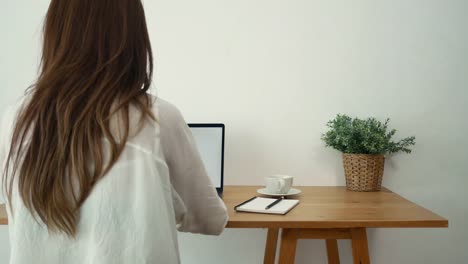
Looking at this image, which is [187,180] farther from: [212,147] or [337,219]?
[212,147]

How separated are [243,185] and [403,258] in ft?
2.42

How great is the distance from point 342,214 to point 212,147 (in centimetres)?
56

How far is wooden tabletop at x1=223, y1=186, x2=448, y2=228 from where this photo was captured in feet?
3.63

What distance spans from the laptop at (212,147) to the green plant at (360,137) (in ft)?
1.35

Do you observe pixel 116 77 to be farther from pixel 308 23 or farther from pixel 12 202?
pixel 308 23

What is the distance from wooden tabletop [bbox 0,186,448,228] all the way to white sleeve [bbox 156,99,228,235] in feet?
0.70

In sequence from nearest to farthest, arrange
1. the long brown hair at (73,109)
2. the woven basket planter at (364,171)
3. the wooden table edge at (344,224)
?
the long brown hair at (73,109) < the wooden table edge at (344,224) < the woven basket planter at (364,171)

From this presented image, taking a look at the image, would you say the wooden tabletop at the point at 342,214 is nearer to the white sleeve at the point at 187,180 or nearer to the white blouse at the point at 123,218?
the white sleeve at the point at 187,180

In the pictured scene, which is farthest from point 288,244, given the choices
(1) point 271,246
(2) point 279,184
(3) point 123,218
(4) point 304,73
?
(4) point 304,73

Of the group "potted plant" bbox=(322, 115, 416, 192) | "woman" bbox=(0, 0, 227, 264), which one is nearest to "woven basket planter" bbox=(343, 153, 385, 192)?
"potted plant" bbox=(322, 115, 416, 192)

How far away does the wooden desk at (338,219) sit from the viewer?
1.11 metres

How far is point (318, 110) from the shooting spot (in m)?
1.66

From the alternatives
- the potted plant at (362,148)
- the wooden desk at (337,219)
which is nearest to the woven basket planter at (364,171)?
the potted plant at (362,148)

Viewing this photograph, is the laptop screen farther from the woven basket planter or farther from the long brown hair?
the long brown hair
